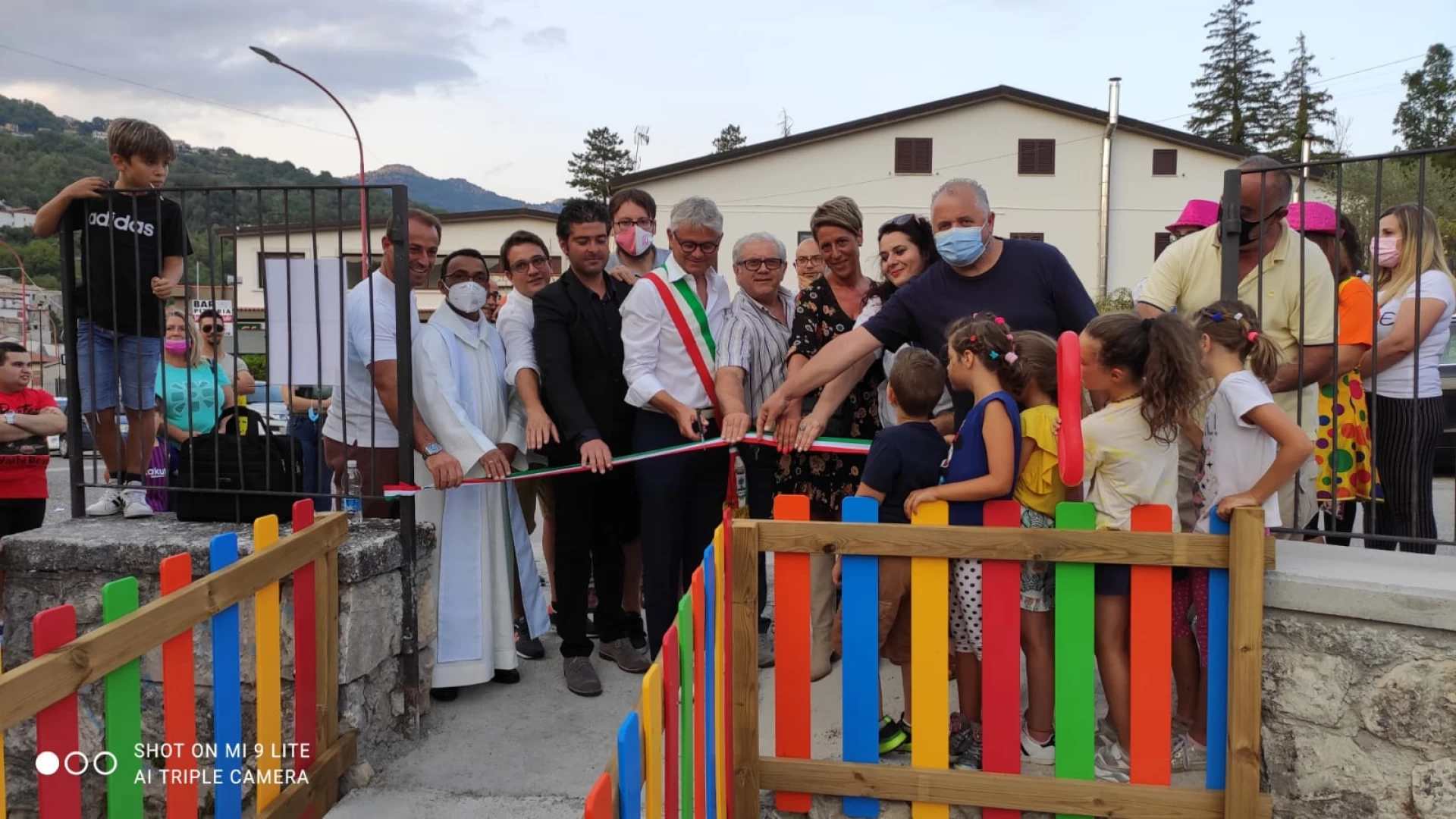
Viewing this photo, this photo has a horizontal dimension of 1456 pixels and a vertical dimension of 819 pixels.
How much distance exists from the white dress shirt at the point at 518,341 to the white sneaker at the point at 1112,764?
255cm

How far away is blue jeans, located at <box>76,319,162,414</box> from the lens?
3.99 m

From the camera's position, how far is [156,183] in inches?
165

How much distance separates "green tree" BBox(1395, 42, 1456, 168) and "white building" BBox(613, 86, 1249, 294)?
26069 millimetres

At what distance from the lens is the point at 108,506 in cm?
405

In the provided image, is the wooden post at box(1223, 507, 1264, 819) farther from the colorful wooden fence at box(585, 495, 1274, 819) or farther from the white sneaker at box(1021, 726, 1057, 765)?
the white sneaker at box(1021, 726, 1057, 765)

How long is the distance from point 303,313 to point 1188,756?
132 inches

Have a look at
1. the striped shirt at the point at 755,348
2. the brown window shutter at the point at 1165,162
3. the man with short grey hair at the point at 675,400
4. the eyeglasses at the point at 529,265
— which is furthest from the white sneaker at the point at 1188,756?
the brown window shutter at the point at 1165,162

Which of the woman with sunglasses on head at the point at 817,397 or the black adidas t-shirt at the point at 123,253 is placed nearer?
A: the black adidas t-shirt at the point at 123,253

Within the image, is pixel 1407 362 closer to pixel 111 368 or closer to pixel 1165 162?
pixel 111 368

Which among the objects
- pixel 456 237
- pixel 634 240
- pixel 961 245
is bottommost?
pixel 961 245

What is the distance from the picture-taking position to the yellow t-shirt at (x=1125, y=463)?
2982 millimetres

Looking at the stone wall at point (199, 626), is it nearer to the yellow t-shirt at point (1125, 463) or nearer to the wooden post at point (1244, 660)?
the yellow t-shirt at point (1125, 463)

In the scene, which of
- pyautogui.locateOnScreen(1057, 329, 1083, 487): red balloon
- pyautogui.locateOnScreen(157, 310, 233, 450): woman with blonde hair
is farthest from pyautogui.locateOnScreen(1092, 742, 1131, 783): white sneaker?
pyautogui.locateOnScreen(157, 310, 233, 450): woman with blonde hair

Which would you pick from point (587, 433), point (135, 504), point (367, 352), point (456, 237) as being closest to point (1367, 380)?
point (587, 433)
